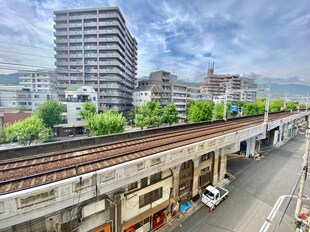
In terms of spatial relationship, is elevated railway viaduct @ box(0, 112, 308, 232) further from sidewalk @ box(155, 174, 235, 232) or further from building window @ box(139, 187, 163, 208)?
sidewalk @ box(155, 174, 235, 232)

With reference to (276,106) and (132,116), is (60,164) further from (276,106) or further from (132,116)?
(276,106)

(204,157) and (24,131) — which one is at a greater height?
(24,131)


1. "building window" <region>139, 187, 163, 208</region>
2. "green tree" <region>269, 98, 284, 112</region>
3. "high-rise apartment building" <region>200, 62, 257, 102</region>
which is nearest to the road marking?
"building window" <region>139, 187, 163, 208</region>

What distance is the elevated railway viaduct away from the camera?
623 cm

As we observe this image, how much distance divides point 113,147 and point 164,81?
52475 millimetres

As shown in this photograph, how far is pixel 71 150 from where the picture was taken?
1200 cm

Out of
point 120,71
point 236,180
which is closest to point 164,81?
point 120,71

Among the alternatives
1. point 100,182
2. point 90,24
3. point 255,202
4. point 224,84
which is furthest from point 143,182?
point 224,84

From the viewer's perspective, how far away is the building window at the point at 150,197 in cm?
1093

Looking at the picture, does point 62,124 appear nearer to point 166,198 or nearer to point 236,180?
point 166,198

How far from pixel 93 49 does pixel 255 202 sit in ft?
183

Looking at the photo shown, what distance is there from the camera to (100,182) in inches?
293

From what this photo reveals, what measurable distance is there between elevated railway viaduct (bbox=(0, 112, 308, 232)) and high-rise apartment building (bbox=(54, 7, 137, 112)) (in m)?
38.4

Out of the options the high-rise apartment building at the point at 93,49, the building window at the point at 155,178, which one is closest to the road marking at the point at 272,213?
the building window at the point at 155,178
